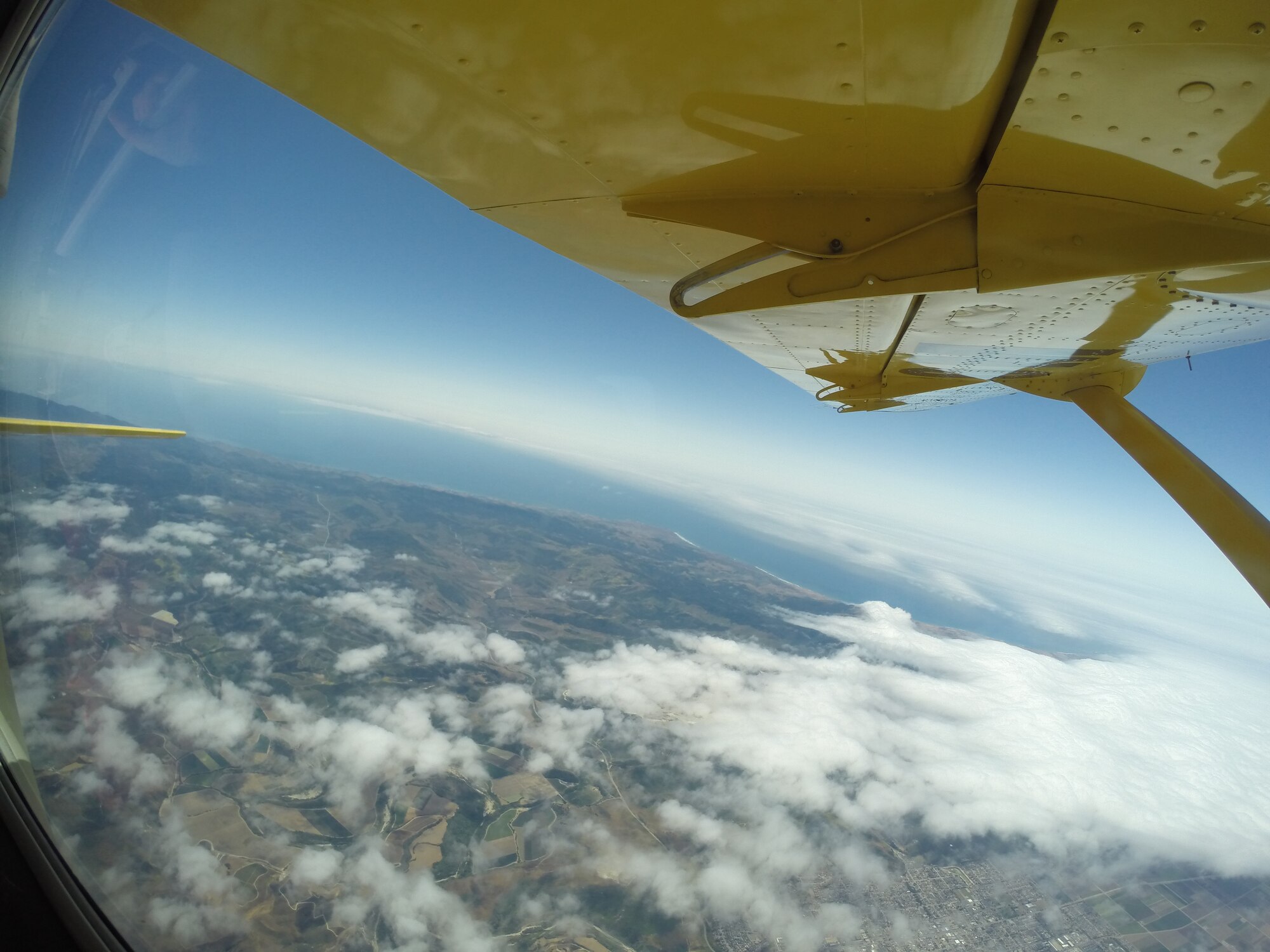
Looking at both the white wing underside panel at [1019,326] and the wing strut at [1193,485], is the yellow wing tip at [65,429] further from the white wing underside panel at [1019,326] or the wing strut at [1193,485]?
the wing strut at [1193,485]

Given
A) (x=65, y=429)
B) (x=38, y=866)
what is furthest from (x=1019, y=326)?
(x=38, y=866)

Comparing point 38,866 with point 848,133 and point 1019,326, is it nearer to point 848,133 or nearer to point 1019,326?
point 848,133

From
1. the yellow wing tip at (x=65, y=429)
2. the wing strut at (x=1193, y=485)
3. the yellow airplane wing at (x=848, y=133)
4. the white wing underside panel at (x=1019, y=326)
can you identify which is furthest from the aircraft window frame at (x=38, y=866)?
the wing strut at (x=1193, y=485)

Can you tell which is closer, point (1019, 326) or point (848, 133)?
point (848, 133)

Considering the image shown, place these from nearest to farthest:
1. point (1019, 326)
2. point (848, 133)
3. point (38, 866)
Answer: point (848, 133) → point (1019, 326) → point (38, 866)

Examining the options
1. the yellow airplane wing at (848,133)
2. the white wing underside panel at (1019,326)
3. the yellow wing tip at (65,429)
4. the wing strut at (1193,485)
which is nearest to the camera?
the yellow airplane wing at (848,133)
